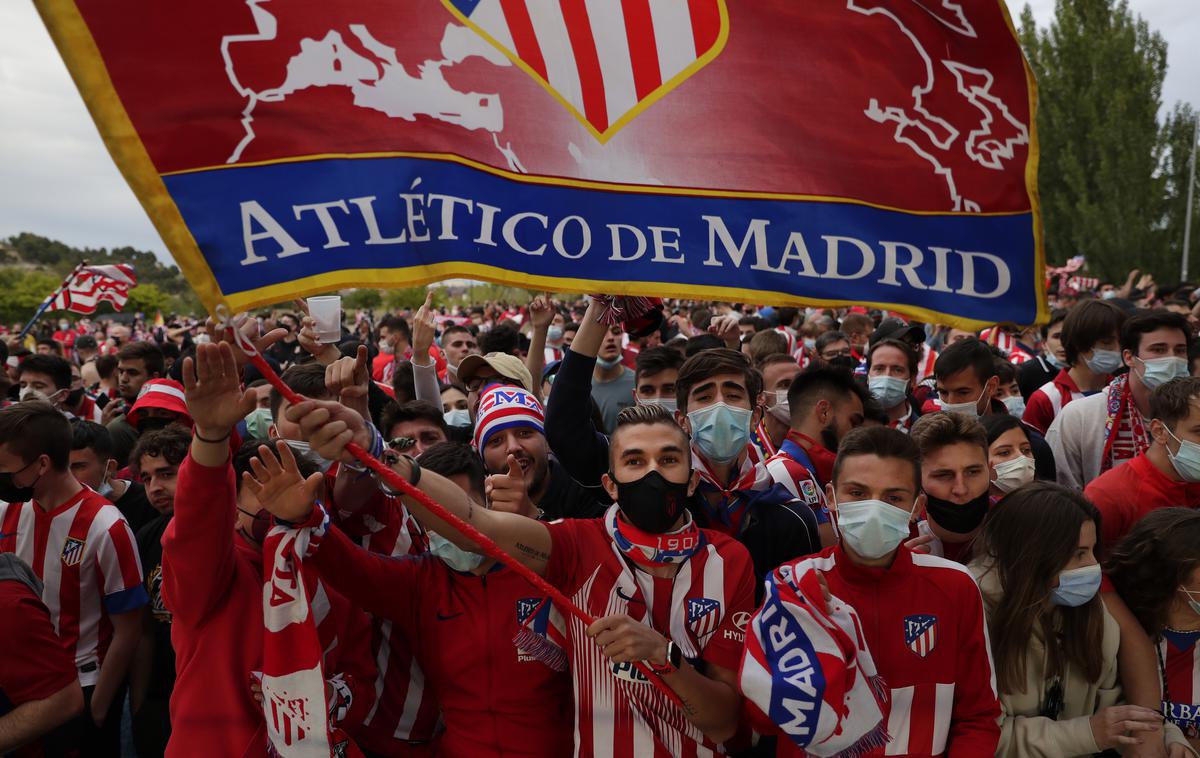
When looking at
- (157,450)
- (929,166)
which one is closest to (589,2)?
(929,166)

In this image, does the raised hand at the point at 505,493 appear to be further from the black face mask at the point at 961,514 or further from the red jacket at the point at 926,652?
the black face mask at the point at 961,514

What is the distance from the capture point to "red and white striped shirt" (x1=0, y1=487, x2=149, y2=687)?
159 inches

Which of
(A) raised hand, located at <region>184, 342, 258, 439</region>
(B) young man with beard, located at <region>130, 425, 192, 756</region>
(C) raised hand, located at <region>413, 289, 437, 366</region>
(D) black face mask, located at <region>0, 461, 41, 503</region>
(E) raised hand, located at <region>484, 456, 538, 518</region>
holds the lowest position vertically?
(B) young man with beard, located at <region>130, 425, 192, 756</region>

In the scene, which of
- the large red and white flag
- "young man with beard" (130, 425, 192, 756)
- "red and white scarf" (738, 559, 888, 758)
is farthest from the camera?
the large red and white flag

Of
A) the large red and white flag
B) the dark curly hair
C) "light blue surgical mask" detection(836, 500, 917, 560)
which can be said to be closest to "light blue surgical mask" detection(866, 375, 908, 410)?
the dark curly hair

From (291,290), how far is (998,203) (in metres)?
2.37

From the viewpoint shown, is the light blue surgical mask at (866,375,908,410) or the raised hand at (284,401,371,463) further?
the light blue surgical mask at (866,375,908,410)

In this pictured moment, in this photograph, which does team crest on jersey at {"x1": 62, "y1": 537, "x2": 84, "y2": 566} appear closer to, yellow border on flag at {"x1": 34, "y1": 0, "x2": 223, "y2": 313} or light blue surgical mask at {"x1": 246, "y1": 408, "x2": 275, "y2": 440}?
light blue surgical mask at {"x1": 246, "y1": 408, "x2": 275, "y2": 440}

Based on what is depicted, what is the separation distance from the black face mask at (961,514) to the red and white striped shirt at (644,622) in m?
1.00

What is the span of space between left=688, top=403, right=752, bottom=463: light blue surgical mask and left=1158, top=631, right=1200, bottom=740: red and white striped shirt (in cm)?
165

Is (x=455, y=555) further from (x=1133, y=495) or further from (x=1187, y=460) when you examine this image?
(x=1187, y=460)

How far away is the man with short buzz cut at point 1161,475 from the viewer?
12.8 ft

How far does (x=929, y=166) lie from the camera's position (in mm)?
3246

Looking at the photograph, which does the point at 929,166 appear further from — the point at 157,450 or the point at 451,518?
the point at 157,450
